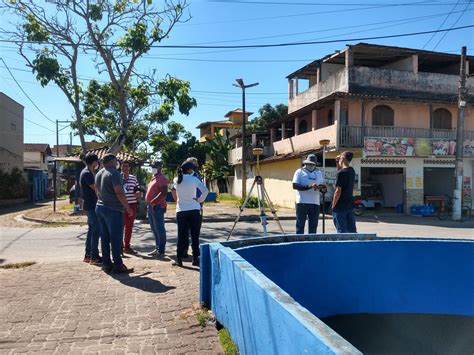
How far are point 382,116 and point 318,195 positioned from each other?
1623 cm

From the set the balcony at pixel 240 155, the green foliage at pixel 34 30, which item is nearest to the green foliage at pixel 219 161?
the balcony at pixel 240 155

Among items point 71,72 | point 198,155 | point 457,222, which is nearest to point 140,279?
point 71,72

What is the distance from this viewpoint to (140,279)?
5906 millimetres

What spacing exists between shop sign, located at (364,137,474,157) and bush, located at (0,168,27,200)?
21126 millimetres

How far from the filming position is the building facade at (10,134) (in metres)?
29.1

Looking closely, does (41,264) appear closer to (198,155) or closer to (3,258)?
(3,258)

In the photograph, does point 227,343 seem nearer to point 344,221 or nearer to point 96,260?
point 344,221

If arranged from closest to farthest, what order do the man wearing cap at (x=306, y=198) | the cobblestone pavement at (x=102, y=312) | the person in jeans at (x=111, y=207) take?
the cobblestone pavement at (x=102, y=312) < the person in jeans at (x=111, y=207) < the man wearing cap at (x=306, y=198)

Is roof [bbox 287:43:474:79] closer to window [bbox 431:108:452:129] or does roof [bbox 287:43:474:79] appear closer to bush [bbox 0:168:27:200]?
window [bbox 431:108:452:129]

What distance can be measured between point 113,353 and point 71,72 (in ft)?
48.6

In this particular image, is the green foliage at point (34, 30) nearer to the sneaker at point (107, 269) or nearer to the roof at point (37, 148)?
the sneaker at point (107, 269)

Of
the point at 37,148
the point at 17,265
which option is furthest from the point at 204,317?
the point at 37,148

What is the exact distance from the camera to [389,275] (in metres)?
4.52

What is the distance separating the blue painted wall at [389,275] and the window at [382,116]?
18.2m
